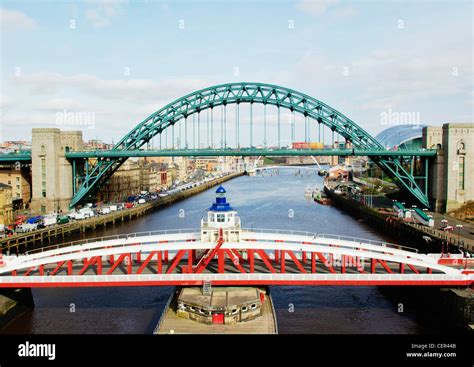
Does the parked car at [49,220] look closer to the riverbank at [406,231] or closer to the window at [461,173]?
the riverbank at [406,231]

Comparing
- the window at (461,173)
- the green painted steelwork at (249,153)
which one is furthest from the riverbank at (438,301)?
the green painted steelwork at (249,153)

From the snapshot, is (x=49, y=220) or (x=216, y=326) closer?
(x=216, y=326)

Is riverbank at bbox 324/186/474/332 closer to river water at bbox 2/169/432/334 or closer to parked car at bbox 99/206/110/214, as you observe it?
river water at bbox 2/169/432/334

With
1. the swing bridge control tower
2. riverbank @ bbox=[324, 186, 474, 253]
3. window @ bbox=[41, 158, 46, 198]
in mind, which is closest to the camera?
the swing bridge control tower

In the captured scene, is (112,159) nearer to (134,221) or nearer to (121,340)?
(134,221)

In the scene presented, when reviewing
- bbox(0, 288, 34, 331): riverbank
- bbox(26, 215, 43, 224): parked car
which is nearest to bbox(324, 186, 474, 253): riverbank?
bbox(0, 288, 34, 331): riverbank

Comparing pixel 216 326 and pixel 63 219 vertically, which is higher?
pixel 63 219

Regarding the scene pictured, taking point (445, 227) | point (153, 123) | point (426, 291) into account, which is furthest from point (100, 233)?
point (426, 291)

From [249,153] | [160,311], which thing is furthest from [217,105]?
[160,311]

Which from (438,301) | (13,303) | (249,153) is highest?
(249,153)

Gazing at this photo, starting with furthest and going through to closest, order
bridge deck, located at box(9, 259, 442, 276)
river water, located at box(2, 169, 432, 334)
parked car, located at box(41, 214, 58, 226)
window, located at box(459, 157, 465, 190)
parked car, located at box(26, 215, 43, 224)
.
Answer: window, located at box(459, 157, 465, 190)
parked car, located at box(41, 214, 58, 226)
parked car, located at box(26, 215, 43, 224)
bridge deck, located at box(9, 259, 442, 276)
river water, located at box(2, 169, 432, 334)

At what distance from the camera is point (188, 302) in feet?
47.6

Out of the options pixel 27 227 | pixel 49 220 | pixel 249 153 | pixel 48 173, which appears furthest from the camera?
pixel 249 153

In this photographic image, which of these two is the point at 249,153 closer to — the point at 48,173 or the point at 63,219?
the point at 63,219
